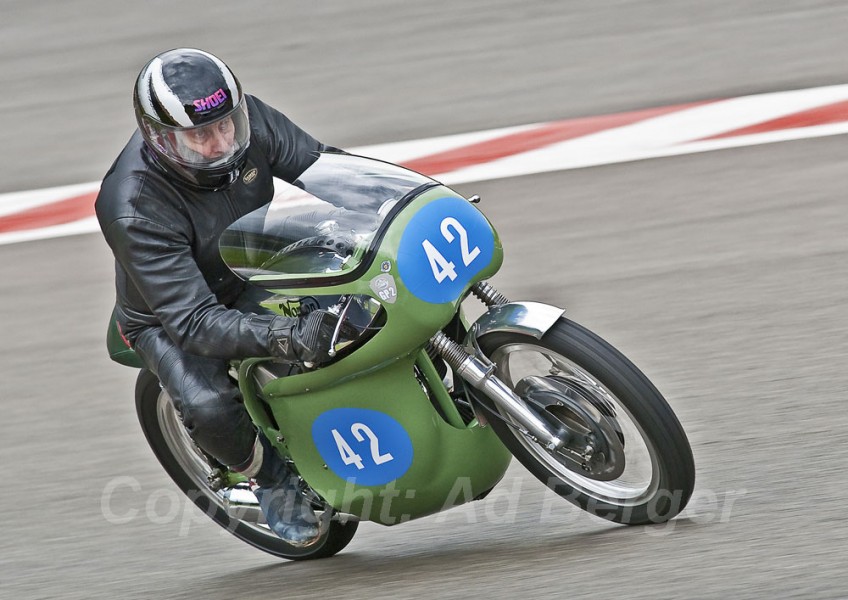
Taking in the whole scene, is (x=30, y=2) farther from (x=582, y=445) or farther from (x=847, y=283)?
(x=582, y=445)

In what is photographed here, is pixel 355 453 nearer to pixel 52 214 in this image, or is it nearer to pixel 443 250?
pixel 443 250

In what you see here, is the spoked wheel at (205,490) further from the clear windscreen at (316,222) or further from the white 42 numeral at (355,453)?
the clear windscreen at (316,222)

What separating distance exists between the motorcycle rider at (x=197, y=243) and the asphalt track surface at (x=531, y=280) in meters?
0.70

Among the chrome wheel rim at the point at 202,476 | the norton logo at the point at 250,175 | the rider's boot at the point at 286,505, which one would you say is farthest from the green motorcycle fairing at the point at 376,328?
the chrome wheel rim at the point at 202,476

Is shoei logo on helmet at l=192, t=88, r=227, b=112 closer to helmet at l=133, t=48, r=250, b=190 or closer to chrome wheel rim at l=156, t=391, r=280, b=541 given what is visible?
→ helmet at l=133, t=48, r=250, b=190

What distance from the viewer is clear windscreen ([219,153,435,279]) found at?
3.58 m

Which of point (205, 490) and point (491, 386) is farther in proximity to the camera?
point (205, 490)

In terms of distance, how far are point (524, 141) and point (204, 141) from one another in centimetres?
399

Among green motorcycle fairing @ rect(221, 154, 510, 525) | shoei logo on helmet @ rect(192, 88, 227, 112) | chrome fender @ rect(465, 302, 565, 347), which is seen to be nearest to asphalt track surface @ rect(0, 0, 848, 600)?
green motorcycle fairing @ rect(221, 154, 510, 525)

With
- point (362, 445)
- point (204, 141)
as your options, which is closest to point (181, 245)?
point (204, 141)

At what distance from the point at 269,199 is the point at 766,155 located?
364cm

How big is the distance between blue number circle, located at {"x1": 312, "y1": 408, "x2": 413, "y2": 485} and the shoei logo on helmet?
923 mm

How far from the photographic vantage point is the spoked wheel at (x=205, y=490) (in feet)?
14.1

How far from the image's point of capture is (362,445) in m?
3.84
